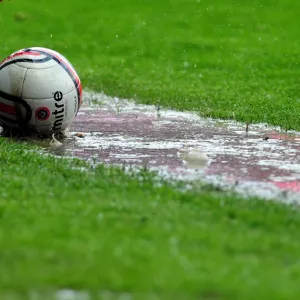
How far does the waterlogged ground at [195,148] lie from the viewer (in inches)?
418

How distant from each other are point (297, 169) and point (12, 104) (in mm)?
4597

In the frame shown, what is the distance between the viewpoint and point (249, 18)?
96.2ft

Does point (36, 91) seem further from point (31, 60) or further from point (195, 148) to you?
point (195, 148)

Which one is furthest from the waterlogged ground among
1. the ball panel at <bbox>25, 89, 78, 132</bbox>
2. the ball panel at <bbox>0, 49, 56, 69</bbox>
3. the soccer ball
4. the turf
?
the ball panel at <bbox>0, 49, 56, 69</bbox>

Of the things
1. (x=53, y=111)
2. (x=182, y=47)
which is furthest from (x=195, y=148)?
(x=182, y=47)

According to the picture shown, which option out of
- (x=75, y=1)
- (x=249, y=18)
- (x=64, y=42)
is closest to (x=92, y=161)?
(x=64, y=42)

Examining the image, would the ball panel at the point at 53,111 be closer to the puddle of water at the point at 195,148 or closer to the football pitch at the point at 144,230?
the puddle of water at the point at 195,148

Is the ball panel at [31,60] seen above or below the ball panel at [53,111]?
above

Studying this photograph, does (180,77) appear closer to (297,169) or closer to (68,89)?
(68,89)

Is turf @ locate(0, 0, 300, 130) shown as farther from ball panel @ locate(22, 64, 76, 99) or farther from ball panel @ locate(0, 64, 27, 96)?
ball panel @ locate(0, 64, 27, 96)

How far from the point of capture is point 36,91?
1323cm

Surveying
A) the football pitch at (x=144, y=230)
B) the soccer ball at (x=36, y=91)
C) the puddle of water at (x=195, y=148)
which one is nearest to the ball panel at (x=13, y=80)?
the soccer ball at (x=36, y=91)

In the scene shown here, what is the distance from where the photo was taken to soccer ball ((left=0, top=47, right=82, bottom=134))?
13266 millimetres

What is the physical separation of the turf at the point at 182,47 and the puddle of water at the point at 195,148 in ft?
3.71
